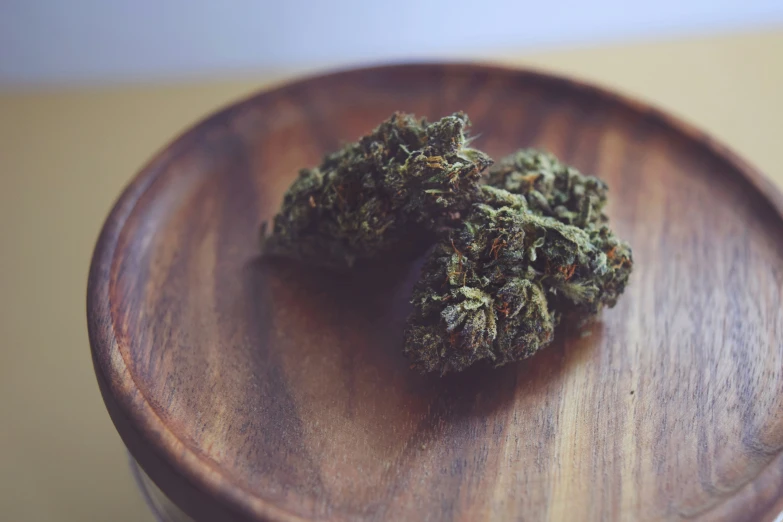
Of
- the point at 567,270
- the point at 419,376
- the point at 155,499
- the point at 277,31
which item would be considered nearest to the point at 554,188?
the point at 567,270

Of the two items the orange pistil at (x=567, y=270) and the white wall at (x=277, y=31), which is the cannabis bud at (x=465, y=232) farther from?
the white wall at (x=277, y=31)

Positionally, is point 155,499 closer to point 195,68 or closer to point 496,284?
point 496,284

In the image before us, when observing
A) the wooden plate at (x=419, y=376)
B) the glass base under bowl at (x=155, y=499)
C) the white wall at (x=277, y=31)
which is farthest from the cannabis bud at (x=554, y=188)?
the white wall at (x=277, y=31)

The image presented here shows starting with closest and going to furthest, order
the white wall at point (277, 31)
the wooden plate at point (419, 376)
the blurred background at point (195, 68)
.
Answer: the wooden plate at point (419, 376) < the blurred background at point (195, 68) < the white wall at point (277, 31)

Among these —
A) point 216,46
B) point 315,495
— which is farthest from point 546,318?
point 216,46

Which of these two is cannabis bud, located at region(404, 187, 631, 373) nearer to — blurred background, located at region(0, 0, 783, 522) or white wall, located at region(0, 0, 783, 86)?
blurred background, located at region(0, 0, 783, 522)

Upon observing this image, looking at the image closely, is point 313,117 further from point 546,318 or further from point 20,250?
point 20,250

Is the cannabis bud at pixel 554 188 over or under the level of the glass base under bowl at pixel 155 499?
over

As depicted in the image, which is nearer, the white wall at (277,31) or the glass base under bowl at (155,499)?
the glass base under bowl at (155,499)
